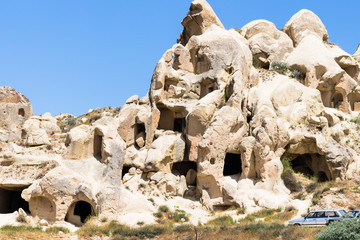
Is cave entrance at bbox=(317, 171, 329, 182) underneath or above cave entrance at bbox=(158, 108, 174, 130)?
underneath

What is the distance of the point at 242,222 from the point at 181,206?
5773 mm

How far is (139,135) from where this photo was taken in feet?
126

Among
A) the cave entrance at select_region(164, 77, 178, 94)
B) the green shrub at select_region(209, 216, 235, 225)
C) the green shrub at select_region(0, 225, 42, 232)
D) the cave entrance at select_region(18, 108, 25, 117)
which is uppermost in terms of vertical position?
the cave entrance at select_region(164, 77, 178, 94)

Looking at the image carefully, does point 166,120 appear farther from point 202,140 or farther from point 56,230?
point 56,230

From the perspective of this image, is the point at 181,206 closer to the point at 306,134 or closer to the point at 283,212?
the point at 283,212

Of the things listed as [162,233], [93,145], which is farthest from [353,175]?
[93,145]

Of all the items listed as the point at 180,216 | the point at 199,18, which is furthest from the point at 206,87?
the point at 180,216

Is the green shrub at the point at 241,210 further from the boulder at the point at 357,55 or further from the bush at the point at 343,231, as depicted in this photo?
the boulder at the point at 357,55

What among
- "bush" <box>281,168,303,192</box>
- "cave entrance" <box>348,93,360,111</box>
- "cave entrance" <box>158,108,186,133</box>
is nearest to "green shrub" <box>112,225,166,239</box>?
"bush" <box>281,168,303,192</box>

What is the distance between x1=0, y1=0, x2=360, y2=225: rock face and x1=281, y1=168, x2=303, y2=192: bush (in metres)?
0.58

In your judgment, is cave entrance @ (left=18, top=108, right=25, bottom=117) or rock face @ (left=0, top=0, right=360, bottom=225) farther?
cave entrance @ (left=18, top=108, right=25, bottom=117)

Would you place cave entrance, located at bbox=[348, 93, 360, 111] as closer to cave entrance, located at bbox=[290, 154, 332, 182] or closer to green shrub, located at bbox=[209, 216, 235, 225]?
cave entrance, located at bbox=[290, 154, 332, 182]

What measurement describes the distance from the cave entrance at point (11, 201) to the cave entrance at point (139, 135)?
28.8ft

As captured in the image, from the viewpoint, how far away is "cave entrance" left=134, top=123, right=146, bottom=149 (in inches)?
1499
